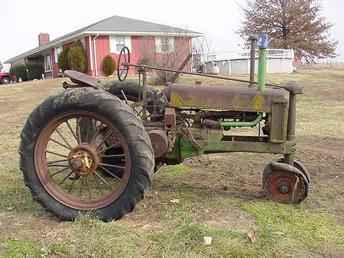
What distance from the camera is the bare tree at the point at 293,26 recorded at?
129ft

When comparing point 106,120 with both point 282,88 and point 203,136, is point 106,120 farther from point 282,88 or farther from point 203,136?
point 282,88

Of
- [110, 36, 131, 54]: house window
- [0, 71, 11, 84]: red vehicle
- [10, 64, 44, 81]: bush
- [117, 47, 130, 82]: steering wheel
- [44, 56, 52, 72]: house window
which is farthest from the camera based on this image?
[0, 71, 11, 84]: red vehicle

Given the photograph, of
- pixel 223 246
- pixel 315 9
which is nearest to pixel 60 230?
pixel 223 246

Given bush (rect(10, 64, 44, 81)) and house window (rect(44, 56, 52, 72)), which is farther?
bush (rect(10, 64, 44, 81))

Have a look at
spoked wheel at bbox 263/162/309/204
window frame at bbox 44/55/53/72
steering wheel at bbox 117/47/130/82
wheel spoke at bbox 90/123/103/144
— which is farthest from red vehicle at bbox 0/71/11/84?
spoked wheel at bbox 263/162/309/204

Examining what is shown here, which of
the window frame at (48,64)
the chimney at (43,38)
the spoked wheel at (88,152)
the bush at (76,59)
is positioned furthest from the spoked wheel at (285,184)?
the chimney at (43,38)

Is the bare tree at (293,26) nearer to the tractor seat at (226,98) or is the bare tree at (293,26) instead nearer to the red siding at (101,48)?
the red siding at (101,48)

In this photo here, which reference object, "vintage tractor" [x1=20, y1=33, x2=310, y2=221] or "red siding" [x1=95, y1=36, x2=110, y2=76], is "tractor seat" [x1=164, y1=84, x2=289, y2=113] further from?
"red siding" [x1=95, y1=36, x2=110, y2=76]

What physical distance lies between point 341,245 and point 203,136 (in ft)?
5.41

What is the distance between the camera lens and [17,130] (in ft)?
34.0

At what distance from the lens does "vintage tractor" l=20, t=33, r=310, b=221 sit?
13.2ft

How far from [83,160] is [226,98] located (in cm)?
146

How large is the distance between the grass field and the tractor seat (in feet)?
3.10

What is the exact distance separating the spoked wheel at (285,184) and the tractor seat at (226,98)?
1.94 ft
